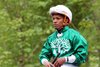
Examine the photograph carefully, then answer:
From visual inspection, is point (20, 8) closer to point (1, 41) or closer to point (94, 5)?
point (1, 41)

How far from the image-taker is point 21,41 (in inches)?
402

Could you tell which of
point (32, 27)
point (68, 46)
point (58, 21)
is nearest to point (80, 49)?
point (68, 46)

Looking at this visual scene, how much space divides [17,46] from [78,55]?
21.6 ft

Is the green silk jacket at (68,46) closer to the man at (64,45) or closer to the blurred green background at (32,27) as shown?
the man at (64,45)

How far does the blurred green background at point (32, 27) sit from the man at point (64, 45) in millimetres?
5375

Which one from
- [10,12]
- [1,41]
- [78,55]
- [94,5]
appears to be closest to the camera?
[78,55]

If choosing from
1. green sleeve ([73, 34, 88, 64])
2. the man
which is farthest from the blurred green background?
green sleeve ([73, 34, 88, 64])

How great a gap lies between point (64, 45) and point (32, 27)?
21.3ft

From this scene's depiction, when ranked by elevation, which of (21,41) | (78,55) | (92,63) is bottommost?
(92,63)

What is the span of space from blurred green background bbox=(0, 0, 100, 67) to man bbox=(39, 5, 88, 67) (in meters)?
5.37

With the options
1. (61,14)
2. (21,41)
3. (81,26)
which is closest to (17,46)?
(21,41)

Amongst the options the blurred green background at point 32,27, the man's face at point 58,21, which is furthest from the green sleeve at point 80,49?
the blurred green background at point 32,27

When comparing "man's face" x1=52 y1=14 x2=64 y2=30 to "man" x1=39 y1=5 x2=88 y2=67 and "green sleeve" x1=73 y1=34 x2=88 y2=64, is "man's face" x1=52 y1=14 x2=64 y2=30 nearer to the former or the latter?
"man" x1=39 y1=5 x2=88 y2=67

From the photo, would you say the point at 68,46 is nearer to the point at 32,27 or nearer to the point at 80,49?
the point at 80,49
